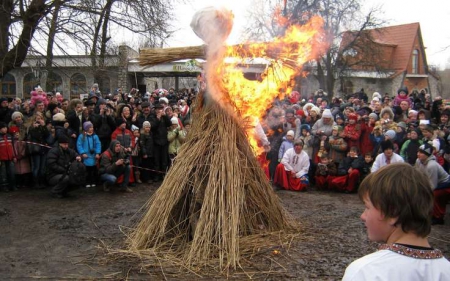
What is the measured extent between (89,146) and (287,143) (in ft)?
13.9

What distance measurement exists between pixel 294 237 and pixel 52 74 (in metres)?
7.27

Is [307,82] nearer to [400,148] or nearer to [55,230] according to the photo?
[400,148]

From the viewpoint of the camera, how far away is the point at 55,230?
221 inches

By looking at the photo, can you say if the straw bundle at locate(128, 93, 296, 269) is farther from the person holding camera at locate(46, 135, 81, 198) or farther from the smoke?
the person holding camera at locate(46, 135, 81, 198)

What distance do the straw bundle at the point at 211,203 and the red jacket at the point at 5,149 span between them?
14.5 ft

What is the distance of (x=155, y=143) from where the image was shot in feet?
29.7

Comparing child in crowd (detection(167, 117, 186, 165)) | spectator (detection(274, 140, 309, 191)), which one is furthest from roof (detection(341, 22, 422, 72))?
child in crowd (detection(167, 117, 186, 165))

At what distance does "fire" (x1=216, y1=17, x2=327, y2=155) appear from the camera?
4.65 meters

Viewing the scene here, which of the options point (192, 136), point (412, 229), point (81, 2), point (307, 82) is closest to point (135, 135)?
point (81, 2)

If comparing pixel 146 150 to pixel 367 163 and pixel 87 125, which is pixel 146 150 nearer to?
pixel 87 125

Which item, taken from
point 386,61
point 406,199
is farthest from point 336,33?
point 406,199

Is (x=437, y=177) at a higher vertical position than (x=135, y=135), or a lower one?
lower

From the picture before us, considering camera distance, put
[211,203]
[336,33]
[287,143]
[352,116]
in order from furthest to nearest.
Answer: [336,33] → [287,143] → [352,116] → [211,203]

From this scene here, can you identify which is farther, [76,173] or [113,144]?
[113,144]
